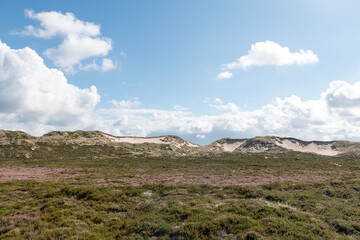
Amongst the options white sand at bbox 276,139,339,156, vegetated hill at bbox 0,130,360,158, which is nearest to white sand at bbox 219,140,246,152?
vegetated hill at bbox 0,130,360,158

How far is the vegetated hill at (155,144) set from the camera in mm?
84213

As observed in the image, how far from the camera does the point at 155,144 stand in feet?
391

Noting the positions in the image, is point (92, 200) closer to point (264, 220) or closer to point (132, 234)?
point (132, 234)

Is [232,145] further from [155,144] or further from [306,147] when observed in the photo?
[155,144]

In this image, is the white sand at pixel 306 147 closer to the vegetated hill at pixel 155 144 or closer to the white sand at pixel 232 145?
the vegetated hill at pixel 155 144

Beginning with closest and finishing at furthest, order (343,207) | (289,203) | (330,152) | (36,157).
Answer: (343,207)
(289,203)
(36,157)
(330,152)

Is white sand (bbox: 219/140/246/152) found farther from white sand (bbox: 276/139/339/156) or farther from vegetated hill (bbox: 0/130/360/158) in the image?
white sand (bbox: 276/139/339/156)

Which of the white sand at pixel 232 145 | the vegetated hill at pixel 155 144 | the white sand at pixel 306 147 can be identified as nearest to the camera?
the vegetated hill at pixel 155 144

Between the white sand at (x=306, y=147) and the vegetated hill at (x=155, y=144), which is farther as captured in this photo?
the white sand at (x=306, y=147)

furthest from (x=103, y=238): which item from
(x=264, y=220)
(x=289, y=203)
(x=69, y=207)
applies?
(x=289, y=203)

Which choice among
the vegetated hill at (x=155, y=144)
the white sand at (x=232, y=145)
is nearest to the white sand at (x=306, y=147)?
the vegetated hill at (x=155, y=144)

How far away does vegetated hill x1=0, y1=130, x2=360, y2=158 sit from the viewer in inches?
3315

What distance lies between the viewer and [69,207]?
17.3 meters

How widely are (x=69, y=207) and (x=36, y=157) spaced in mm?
65482
